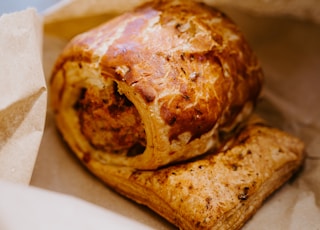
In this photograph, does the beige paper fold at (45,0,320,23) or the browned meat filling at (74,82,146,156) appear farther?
the beige paper fold at (45,0,320,23)

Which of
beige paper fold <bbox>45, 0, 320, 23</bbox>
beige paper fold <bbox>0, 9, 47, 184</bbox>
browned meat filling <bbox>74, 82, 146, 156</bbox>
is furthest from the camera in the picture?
beige paper fold <bbox>45, 0, 320, 23</bbox>

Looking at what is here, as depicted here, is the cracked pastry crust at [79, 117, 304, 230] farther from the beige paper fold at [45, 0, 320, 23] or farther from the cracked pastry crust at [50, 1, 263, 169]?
the beige paper fold at [45, 0, 320, 23]

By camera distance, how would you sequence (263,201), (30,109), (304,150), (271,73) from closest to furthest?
(30,109) → (263,201) → (304,150) → (271,73)

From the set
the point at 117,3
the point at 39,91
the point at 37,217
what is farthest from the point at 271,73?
the point at 37,217

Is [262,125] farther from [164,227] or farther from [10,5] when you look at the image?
[10,5]

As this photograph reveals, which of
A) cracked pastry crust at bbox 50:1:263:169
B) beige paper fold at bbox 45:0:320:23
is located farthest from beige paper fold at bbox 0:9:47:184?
beige paper fold at bbox 45:0:320:23

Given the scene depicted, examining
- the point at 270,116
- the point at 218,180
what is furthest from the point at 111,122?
the point at 270,116

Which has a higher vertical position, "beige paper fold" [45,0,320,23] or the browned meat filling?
"beige paper fold" [45,0,320,23]
